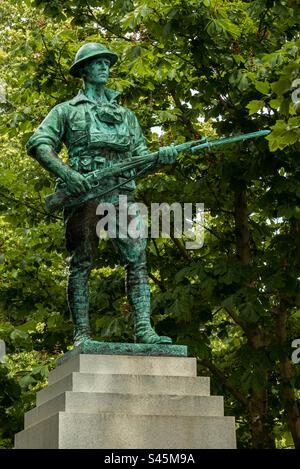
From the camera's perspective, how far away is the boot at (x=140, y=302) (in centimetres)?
920

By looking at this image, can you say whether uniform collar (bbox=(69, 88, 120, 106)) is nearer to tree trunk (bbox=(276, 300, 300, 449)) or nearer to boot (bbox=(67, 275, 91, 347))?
boot (bbox=(67, 275, 91, 347))

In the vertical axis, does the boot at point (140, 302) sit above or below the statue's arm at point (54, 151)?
below

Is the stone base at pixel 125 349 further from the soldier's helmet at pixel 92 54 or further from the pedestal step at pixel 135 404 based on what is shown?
the soldier's helmet at pixel 92 54

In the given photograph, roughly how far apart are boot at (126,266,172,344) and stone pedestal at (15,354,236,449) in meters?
0.41

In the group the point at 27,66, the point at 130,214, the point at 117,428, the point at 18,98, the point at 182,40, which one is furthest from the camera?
the point at 18,98

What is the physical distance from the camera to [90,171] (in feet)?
31.1

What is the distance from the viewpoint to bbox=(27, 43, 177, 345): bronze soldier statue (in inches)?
366

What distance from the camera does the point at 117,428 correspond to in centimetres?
821

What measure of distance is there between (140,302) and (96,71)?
7.25 feet

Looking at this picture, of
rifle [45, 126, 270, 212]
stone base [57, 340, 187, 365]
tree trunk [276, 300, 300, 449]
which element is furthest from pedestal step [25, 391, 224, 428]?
tree trunk [276, 300, 300, 449]

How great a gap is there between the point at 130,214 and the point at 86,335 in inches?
46.6

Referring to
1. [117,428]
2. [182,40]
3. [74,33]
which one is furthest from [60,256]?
[117,428]

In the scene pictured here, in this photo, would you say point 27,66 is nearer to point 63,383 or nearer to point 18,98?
point 18,98


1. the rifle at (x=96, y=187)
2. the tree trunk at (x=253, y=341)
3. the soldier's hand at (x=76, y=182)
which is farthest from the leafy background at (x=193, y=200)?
the soldier's hand at (x=76, y=182)
